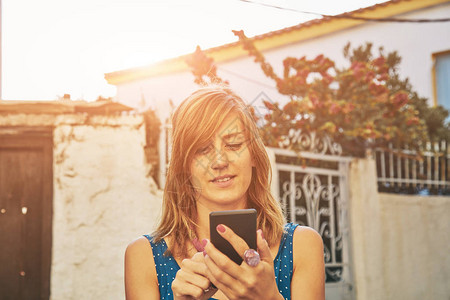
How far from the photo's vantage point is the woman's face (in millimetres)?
1857

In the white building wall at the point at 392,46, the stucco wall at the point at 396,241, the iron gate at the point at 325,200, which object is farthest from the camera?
the white building wall at the point at 392,46

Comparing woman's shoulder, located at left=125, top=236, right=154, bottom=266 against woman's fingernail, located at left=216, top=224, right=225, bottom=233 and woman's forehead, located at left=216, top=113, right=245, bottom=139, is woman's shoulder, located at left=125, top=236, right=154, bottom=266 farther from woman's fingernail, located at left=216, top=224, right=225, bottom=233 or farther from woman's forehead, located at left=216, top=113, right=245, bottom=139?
woman's fingernail, located at left=216, top=224, right=225, bottom=233

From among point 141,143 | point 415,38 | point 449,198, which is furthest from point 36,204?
point 415,38

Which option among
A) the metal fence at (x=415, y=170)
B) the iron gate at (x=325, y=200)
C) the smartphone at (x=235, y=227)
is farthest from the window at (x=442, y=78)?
the smartphone at (x=235, y=227)

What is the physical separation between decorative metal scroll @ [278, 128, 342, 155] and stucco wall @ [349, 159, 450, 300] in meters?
0.34

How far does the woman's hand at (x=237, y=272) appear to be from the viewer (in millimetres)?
1394

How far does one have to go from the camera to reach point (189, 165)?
1.93 metres

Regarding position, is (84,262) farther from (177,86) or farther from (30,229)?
(177,86)

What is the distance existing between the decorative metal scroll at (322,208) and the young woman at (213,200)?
289 centimetres

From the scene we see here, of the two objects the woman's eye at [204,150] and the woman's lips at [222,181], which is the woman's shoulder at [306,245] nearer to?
the woman's lips at [222,181]

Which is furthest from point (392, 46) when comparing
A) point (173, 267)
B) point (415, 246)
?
point (173, 267)

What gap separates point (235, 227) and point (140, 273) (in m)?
0.67

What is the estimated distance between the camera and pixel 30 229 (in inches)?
172

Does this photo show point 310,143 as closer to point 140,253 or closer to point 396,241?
point 396,241
